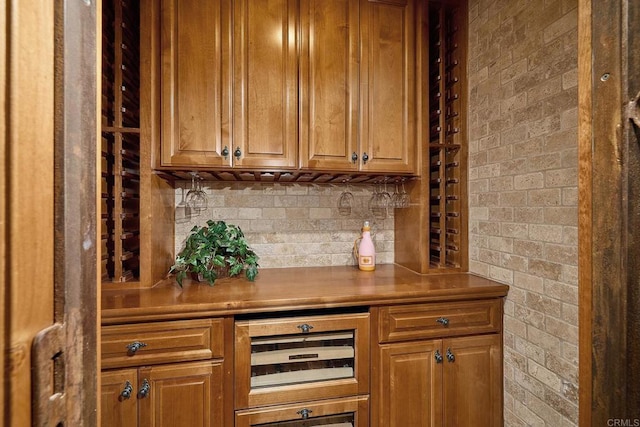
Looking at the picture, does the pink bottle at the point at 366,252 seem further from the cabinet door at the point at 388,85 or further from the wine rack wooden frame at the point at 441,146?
the cabinet door at the point at 388,85

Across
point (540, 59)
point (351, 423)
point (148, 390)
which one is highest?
point (540, 59)

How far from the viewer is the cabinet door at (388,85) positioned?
171 cm

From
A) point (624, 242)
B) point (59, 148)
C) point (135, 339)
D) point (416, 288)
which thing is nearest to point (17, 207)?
point (59, 148)

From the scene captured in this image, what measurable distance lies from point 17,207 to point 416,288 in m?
1.51

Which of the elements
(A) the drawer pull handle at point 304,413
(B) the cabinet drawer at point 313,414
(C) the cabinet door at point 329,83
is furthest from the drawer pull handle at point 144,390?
(C) the cabinet door at point 329,83

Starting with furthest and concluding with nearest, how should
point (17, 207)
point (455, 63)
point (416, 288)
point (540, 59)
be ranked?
point (455, 63) < point (416, 288) < point (540, 59) < point (17, 207)

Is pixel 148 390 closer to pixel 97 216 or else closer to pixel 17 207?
pixel 97 216

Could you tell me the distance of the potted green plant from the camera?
5.25ft

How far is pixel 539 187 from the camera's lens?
1396mm

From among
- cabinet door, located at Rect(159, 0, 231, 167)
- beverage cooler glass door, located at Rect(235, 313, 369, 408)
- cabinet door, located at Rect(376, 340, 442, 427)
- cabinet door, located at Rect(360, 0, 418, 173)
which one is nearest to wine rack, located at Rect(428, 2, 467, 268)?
cabinet door, located at Rect(360, 0, 418, 173)

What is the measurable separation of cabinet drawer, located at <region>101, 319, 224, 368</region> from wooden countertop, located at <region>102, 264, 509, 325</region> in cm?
4

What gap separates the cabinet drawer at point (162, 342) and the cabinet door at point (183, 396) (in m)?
0.04

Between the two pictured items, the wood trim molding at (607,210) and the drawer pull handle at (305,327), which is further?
the drawer pull handle at (305,327)

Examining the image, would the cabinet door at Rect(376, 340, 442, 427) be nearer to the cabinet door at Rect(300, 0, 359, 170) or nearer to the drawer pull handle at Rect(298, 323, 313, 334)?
the drawer pull handle at Rect(298, 323, 313, 334)
